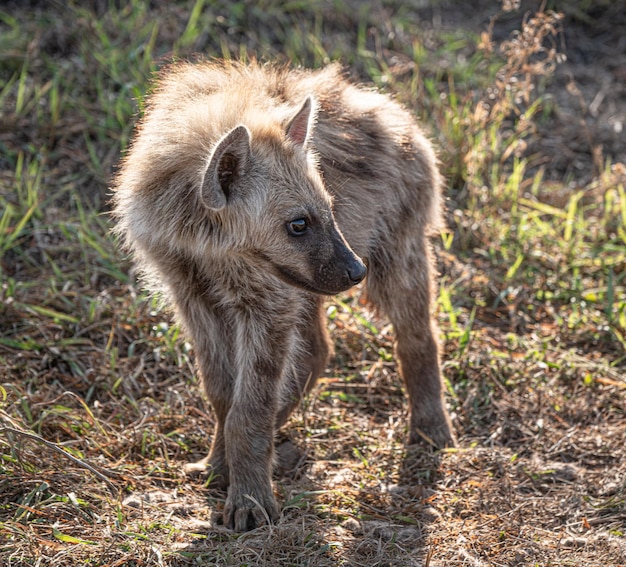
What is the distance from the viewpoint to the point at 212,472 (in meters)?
3.57

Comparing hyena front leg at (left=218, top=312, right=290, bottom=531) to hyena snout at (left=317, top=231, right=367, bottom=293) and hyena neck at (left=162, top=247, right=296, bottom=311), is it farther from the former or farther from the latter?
hyena snout at (left=317, top=231, right=367, bottom=293)

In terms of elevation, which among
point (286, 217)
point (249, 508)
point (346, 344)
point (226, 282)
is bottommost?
point (346, 344)

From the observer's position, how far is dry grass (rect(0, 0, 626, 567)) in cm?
319

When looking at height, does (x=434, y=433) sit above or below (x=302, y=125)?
below

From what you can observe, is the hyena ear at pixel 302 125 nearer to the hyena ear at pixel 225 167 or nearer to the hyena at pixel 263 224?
the hyena at pixel 263 224

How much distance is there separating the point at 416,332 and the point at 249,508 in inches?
46.2

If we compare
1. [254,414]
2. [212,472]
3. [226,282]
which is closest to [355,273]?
[226,282]

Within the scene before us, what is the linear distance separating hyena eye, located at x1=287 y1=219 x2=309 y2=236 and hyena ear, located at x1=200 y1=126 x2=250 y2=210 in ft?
0.79

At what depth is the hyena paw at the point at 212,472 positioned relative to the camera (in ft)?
11.7

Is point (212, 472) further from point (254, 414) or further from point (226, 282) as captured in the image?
point (226, 282)

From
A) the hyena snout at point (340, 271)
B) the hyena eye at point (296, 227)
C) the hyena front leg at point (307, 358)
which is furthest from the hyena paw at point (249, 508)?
the hyena eye at point (296, 227)

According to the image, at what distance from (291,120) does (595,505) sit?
186 cm

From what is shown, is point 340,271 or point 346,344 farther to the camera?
point 346,344

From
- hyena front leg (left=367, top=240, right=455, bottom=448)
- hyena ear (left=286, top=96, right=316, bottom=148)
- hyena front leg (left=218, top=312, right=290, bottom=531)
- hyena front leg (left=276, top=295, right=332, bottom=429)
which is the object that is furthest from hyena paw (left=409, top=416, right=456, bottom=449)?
hyena ear (left=286, top=96, right=316, bottom=148)
